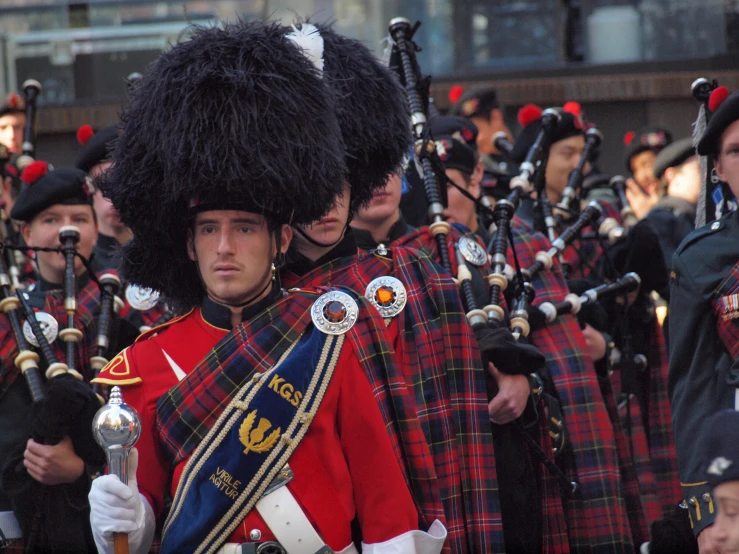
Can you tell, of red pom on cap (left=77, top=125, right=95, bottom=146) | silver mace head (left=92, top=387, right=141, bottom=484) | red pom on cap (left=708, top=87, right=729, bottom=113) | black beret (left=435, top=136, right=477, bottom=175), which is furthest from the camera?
red pom on cap (left=77, top=125, right=95, bottom=146)

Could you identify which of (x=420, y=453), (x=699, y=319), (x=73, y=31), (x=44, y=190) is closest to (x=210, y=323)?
(x=420, y=453)

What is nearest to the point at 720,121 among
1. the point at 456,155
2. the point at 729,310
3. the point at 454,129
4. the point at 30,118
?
the point at 729,310

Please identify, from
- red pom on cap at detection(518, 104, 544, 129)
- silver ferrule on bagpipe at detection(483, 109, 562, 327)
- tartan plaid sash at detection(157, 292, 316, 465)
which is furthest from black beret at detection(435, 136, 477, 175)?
tartan plaid sash at detection(157, 292, 316, 465)

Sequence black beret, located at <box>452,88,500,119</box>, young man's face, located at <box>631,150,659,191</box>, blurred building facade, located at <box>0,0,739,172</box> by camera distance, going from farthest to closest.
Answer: blurred building facade, located at <box>0,0,739,172</box> → young man's face, located at <box>631,150,659,191</box> → black beret, located at <box>452,88,500,119</box>

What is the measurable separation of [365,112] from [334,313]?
97 cm

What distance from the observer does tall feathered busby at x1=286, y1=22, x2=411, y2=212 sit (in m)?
3.73

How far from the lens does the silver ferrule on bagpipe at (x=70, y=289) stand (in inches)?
175

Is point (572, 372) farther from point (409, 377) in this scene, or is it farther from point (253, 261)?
point (253, 261)

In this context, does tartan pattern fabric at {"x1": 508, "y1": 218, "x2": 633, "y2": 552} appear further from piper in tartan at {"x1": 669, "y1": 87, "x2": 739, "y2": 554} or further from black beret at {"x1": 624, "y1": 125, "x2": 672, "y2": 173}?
black beret at {"x1": 624, "y1": 125, "x2": 672, "y2": 173}

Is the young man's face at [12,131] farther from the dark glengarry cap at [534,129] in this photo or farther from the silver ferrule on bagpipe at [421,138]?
the silver ferrule on bagpipe at [421,138]

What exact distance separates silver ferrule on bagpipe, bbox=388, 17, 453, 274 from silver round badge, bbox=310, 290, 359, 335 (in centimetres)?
121

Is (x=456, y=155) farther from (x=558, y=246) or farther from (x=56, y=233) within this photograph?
(x=56, y=233)

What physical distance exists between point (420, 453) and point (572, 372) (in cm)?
200

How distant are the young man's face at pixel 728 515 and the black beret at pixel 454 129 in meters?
2.67
